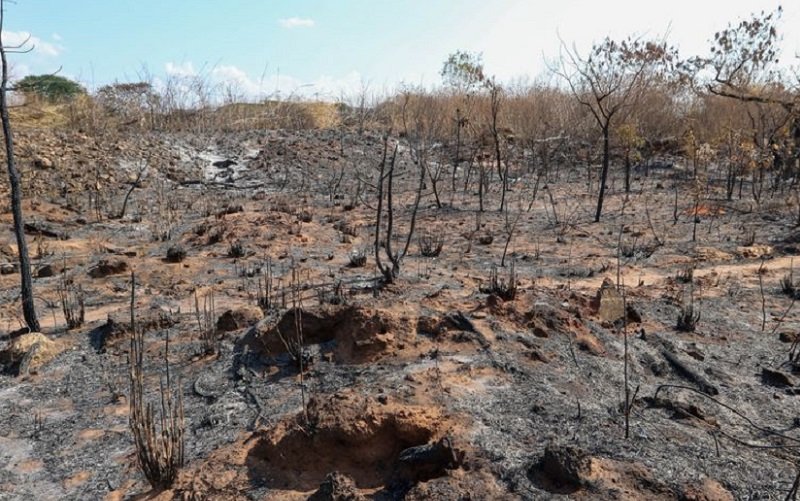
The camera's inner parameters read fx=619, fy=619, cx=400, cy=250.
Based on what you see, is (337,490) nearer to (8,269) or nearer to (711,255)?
(8,269)

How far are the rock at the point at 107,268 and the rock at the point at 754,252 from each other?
7.27m

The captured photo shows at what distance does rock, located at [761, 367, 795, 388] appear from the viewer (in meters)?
4.07

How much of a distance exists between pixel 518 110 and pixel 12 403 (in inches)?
595

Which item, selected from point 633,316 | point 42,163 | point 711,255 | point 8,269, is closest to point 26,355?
point 8,269

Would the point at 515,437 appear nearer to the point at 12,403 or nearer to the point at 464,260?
the point at 12,403

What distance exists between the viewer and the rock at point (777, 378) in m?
4.07

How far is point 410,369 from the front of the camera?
3617 millimetres

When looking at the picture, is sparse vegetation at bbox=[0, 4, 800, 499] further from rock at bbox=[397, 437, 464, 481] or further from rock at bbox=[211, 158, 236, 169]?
rock at bbox=[211, 158, 236, 169]

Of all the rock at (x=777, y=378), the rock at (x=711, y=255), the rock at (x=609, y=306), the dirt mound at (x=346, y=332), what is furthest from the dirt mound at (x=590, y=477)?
the rock at (x=711, y=255)

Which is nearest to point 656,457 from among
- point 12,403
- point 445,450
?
point 445,450

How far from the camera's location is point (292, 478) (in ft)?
9.27

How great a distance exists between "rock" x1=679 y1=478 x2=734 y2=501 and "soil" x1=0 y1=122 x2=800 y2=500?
0.01m

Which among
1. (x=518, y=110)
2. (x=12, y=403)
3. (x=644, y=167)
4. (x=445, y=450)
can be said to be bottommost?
(x=12, y=403)

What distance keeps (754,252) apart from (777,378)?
4.17 metres
